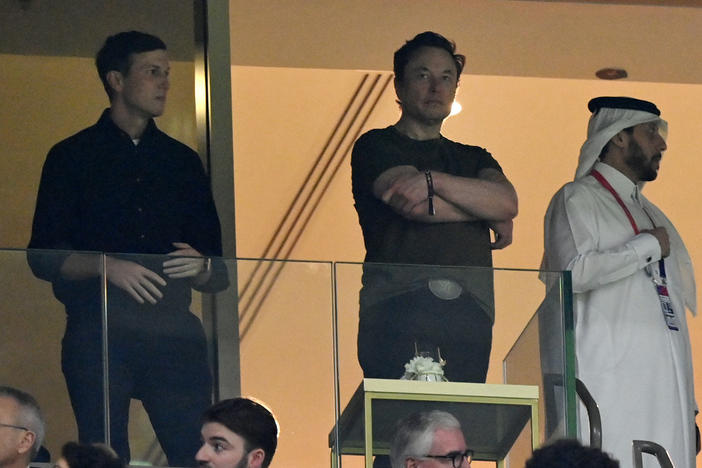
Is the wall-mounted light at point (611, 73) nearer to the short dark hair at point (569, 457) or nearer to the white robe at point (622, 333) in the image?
the white robe at point (622, 333)

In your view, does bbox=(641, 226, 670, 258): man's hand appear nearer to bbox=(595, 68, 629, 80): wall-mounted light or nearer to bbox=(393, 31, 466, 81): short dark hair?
bbox=(393, 31, 466, 81): short dark hair

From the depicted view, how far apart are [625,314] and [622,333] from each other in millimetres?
64

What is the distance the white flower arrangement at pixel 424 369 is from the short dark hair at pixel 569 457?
1.55 meters

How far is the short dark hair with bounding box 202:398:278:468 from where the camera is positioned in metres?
4.83

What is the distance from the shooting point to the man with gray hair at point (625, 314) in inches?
238

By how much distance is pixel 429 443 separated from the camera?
15.8 ft

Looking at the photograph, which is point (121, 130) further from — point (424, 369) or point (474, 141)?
point (474, 141)

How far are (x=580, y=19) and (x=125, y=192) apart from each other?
11.0 ft

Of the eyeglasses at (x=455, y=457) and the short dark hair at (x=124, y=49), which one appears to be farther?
the short dark hair at (x=124, y=49)

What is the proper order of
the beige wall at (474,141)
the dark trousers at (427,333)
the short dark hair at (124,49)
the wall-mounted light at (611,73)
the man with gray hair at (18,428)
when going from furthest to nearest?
the beige wall at (474,141)
the wall-mounted light at (611,73)
the short dark hair at (124,49)
the dark trousers at (427,333)
the man with gray hair at (18,428)

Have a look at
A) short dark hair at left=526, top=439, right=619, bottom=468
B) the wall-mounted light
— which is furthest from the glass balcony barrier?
the wall-mounted light

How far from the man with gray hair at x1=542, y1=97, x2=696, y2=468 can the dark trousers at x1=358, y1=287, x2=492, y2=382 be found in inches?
25.5

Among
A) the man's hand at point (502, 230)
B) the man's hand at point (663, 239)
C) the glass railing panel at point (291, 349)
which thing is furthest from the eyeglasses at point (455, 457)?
the man's hand at point (663, 239)

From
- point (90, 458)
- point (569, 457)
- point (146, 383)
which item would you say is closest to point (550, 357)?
point (146, 383)
